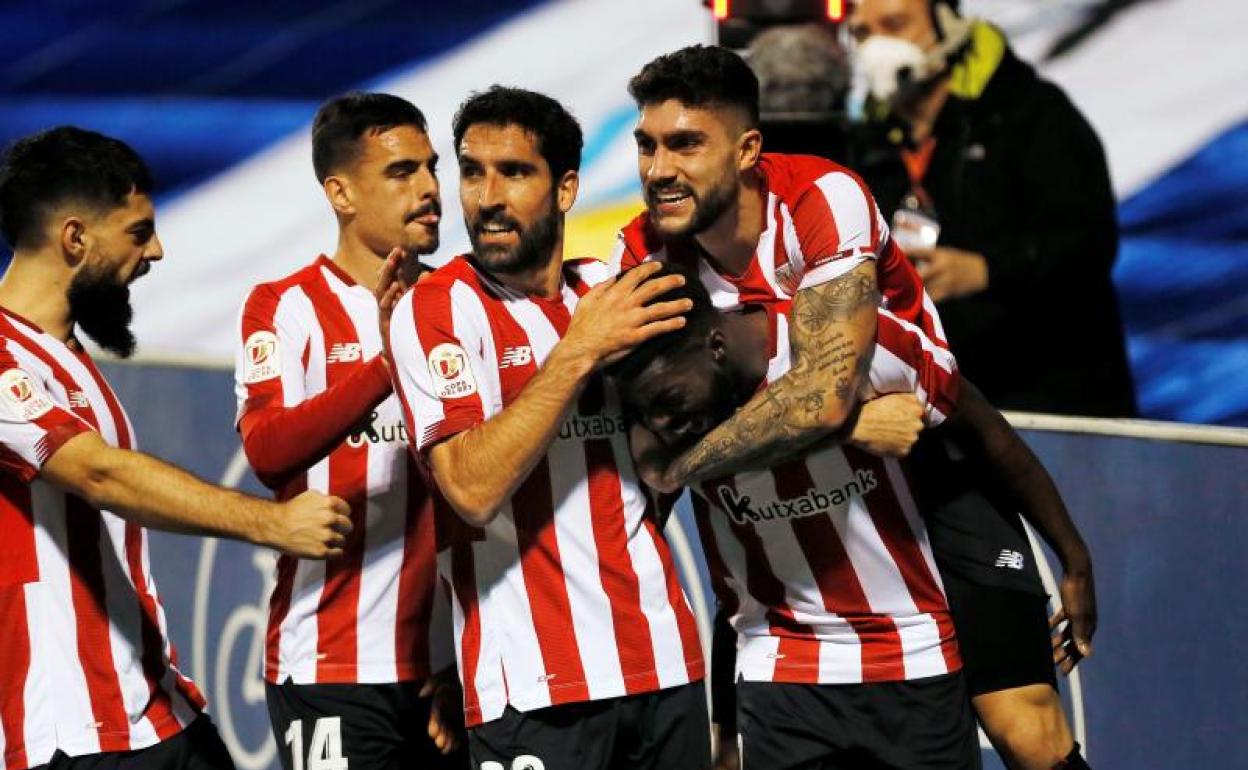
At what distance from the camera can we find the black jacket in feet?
19.6

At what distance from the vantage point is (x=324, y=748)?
14.9 ft

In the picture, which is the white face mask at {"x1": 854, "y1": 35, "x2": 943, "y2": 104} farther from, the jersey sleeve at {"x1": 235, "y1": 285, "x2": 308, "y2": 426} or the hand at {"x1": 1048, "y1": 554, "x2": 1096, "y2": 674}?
the jersey sleeve at {"x1": 235, "y1": 285, "x2": 308, "y2": 426}

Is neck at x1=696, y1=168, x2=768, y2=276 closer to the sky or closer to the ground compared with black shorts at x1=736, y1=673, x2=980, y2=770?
closer to the sky

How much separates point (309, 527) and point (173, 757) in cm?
64

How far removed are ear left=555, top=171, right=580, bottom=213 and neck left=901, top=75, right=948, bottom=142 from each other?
2.24 meters

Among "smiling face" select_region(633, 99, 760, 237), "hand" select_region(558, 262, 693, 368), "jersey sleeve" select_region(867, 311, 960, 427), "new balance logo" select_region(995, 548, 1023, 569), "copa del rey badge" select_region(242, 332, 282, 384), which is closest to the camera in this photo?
"hand" select_region(558, 262, 693, 368)

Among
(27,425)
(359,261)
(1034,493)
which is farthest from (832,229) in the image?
(27,425)

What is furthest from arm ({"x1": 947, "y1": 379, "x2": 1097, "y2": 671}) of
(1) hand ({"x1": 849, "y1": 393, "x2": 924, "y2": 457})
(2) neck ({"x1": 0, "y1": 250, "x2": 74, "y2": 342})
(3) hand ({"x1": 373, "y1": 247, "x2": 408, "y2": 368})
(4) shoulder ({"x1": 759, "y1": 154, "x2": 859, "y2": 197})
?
(2) neck ({"x1": 0, "y1": 250, "x2": 74, "y2": 342})

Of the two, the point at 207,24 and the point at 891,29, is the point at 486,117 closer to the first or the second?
the point at 891,29

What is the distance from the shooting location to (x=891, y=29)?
625 centimetres

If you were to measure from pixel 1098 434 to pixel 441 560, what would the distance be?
1633 mm

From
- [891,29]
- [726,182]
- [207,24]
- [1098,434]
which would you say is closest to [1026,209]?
[891,29]

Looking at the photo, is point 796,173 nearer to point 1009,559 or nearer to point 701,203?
point 701,203

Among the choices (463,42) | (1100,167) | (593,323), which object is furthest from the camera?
(463,42)
